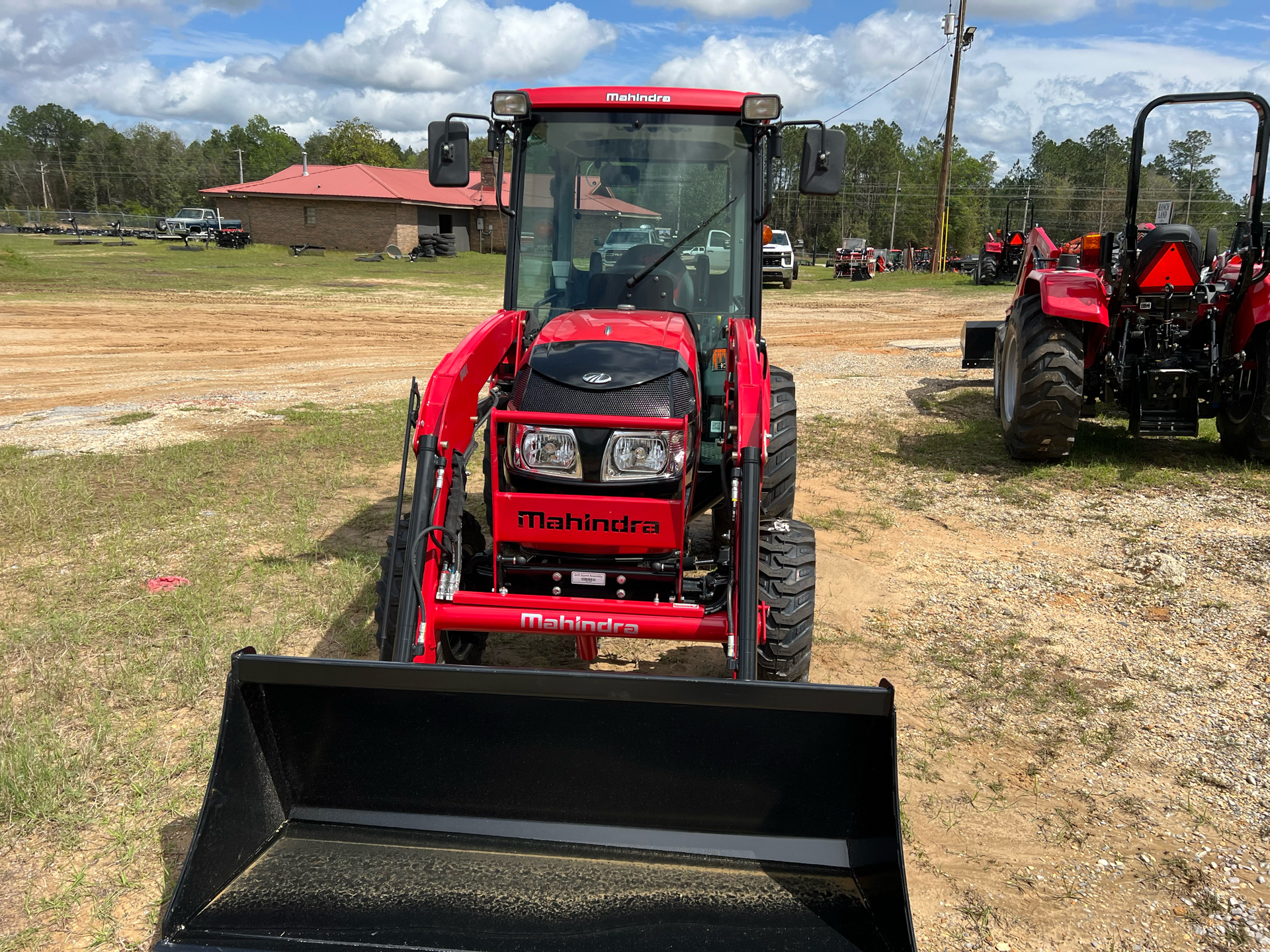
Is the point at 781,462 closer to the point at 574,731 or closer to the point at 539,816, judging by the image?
the point at 574,731

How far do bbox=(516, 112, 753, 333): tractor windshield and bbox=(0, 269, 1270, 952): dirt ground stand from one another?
1.78 metres

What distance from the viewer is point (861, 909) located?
2691mm

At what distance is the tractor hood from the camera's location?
151 inches

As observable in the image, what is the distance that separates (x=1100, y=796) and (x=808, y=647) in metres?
1.19

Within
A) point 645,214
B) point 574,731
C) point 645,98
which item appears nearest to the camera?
point 574,731

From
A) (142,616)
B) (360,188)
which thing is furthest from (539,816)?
(360,188)

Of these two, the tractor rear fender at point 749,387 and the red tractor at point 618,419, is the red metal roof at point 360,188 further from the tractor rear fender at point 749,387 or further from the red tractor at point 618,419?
the tractor rear fender at point 749,387

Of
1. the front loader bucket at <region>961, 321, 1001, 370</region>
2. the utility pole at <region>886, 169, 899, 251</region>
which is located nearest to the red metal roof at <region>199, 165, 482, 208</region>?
the front loader bucket at <region>961, 321, 1001, 370</region>

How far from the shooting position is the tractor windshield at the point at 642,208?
4.61 m

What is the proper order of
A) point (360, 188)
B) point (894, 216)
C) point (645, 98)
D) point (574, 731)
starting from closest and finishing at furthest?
point (574, 731)
point (645, 98)
point (360, 188)
point (894, 216)

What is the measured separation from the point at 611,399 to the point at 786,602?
3.46 feet

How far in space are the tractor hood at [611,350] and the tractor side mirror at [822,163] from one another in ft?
2.91

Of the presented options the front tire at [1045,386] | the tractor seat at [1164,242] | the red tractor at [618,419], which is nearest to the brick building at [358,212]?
Result: the front tire at [1045,386]

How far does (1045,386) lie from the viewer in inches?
295
